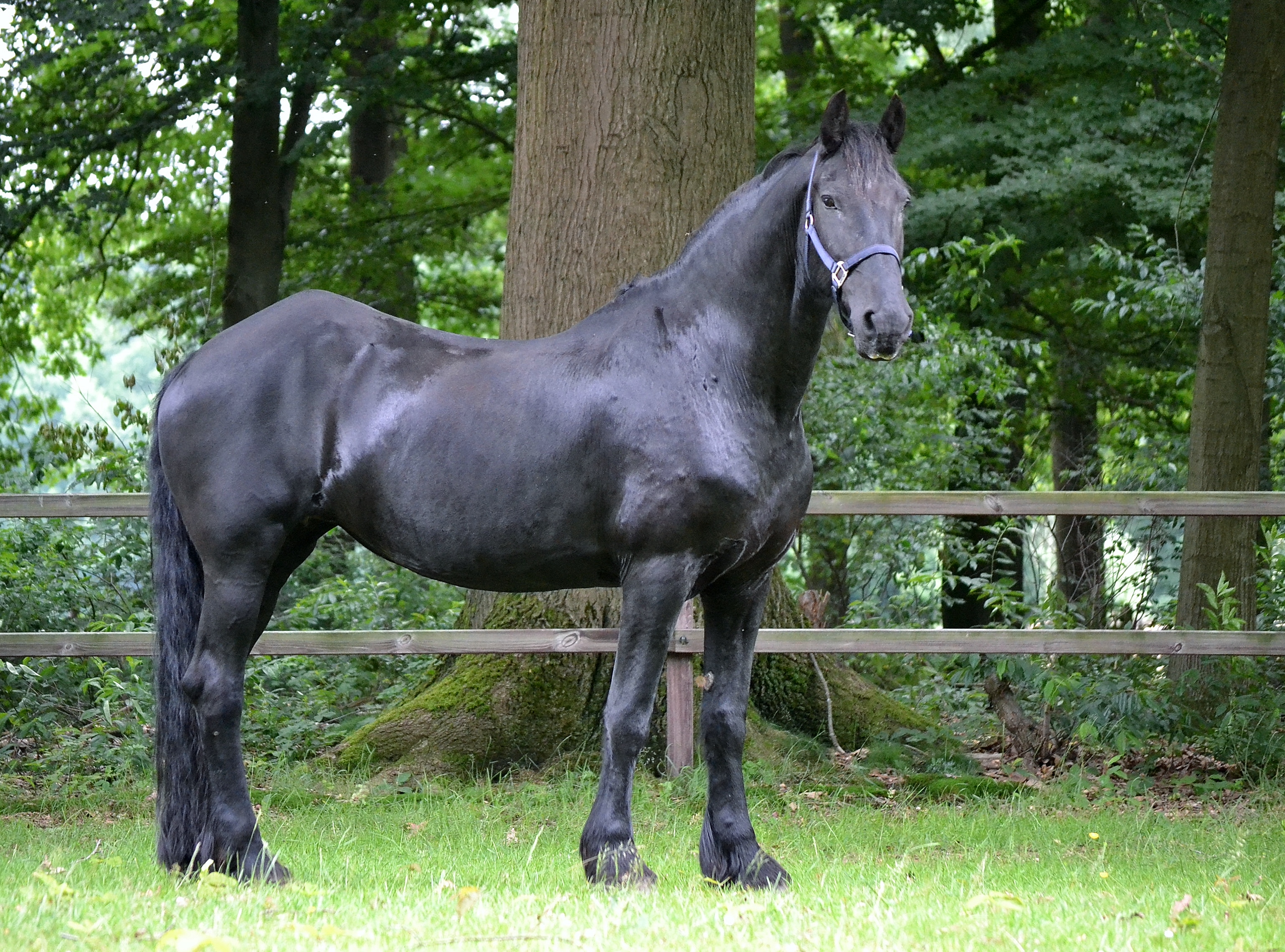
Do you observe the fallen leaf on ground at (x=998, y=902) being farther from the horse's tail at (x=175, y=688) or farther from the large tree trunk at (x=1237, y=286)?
the large tree trunk at (x=1237, y=286)

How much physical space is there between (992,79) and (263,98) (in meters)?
6.43

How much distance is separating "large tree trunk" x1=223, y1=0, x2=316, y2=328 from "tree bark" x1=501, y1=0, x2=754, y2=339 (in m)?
5.74

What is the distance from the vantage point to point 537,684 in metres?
6.11

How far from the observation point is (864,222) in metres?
3.51

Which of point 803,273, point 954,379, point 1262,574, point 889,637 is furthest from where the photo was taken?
point 954,379

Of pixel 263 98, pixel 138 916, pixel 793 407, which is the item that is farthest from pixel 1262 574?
pixel 263 98

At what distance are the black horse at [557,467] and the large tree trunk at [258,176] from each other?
7.50m

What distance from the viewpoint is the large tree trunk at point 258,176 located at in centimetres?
1120

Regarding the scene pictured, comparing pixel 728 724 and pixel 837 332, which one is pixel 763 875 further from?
pixel 837 332

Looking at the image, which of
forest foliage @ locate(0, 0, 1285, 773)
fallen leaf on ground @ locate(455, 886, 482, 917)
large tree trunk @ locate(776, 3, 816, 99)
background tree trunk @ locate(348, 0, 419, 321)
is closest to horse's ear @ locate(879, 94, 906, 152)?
fallen leaf on ground @ locate(455, 886, 482, 917)

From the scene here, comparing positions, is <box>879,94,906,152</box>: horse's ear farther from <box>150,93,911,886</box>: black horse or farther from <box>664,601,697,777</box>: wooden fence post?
<box>664,601,697,777</box>: wooden fence post

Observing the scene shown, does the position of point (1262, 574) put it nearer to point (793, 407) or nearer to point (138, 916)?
point (793, 407)

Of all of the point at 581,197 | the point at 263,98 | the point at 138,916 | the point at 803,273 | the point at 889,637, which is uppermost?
the point at 263,98

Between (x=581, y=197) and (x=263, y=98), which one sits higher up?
(x=263, y=98)
